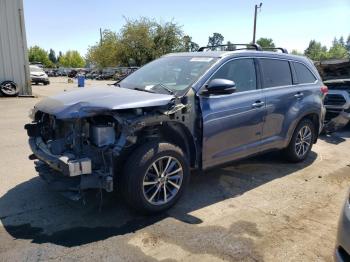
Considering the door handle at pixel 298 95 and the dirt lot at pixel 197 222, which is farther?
the door handle at pixel 298 95

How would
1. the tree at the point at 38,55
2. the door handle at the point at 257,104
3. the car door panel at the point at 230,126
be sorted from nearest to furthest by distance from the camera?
the car door panel at the point at 230,126 → the door handle at the point at 257,104 → the tree at the point at 38,55

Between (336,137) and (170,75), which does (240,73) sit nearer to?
(170,75)

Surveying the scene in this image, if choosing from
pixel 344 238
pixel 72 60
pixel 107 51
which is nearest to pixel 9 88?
pixel 344 238

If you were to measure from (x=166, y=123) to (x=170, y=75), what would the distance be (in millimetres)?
977

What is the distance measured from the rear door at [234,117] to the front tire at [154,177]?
47cm

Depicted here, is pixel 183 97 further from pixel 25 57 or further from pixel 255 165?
pixel 25 57

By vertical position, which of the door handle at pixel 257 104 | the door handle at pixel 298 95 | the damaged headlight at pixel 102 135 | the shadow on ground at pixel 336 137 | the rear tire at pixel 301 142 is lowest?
the shadow on ground at pixel 336 137

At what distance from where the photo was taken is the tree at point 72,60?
117m

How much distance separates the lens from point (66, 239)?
3439 millimetres

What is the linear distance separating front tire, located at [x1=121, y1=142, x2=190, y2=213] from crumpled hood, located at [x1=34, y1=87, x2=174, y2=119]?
48 cm

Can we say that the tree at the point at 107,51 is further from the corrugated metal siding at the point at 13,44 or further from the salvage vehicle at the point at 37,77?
the corrugated metal siding at the point at 13,44

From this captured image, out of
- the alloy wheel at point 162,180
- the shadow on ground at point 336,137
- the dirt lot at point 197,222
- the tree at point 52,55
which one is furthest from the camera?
the tree at point 52,55

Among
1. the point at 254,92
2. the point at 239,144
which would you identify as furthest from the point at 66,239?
the point at 254,92

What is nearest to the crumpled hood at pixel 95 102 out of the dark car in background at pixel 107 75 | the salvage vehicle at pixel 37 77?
the salvage vehicle at pixel 37 77
